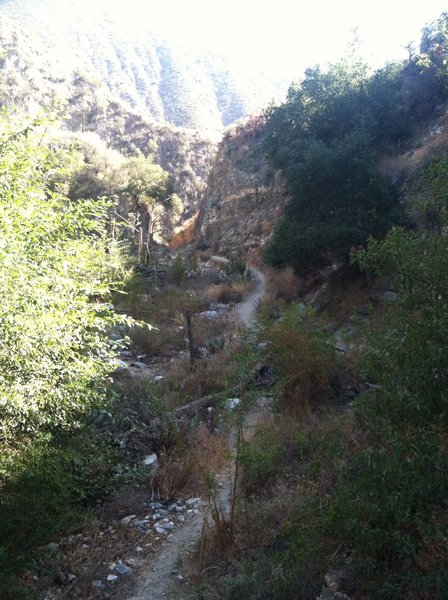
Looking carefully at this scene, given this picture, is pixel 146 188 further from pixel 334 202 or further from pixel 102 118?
pixel 102 118

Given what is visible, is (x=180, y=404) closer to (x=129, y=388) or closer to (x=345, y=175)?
(x=129, y=388)

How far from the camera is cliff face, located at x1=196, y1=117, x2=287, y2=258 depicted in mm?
29594

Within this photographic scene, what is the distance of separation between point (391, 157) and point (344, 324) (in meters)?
9.33

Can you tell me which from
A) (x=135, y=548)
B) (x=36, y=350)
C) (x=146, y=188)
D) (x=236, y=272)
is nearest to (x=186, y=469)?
(x=135, y=548)

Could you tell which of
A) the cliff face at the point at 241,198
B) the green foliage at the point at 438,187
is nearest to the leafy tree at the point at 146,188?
the cliff face at the point at 241,198

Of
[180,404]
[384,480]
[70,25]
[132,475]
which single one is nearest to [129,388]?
[180,404]

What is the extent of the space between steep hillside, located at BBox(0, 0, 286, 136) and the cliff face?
43.2m

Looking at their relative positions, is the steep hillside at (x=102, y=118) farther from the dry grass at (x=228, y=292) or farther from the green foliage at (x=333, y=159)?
the green foliage at (x=333, y=159)

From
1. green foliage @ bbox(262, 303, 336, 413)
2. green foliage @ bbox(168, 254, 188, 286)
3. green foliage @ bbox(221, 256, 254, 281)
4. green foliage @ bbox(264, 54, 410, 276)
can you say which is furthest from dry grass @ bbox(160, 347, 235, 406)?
green foliage @ bbox(168, 254, 188, 286)

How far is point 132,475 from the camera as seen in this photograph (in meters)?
5.93

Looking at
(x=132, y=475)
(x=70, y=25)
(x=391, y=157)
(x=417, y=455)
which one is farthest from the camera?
(x=70, y=25)

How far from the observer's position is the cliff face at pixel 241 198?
97.1 feet

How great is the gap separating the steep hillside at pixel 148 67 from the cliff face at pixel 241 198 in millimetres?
43211

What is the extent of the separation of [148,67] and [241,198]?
74171 mm
